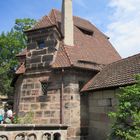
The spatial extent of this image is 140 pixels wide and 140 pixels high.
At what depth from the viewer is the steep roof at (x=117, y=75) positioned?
1296 cm

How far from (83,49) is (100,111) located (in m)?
4.82

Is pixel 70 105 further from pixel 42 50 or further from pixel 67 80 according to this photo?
pixel 42 50

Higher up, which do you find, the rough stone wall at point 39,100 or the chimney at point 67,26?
the chimney at point 67,26

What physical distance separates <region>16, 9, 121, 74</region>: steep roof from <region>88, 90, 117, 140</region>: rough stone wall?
7.31 feet

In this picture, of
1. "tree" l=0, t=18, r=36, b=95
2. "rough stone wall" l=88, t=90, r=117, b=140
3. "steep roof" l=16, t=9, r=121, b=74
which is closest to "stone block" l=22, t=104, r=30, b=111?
"steep roof" l=16, t=9, r=121, b=74

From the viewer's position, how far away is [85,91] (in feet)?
49.7

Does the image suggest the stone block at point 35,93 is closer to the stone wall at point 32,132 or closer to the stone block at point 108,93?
the stone wall at point 32,132

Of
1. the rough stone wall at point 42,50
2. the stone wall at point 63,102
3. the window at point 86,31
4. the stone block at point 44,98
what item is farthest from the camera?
the window at point 86,31

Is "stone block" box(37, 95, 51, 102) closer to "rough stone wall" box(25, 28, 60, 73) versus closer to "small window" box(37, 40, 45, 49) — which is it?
"rough stone wall" box(25, 28, 60, 73)

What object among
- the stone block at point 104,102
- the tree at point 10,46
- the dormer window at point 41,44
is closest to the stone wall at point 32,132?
the stone block at point 104,102

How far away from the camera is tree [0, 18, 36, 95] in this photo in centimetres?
3191

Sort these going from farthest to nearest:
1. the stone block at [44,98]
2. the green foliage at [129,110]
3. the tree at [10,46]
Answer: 1. the tree at [10,46]
2. the stone block at [44,98]
3. the green foliage at [129,110]

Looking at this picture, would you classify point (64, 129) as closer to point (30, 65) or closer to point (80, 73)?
point (80, 73)

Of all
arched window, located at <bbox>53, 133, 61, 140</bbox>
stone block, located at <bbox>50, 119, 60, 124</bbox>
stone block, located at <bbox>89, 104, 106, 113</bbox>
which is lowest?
arched window, located at <bbox>53, 133, 61, 140</bbox>
